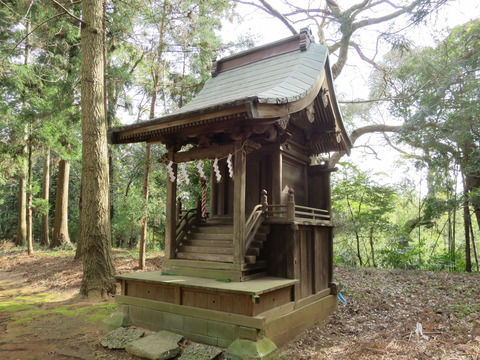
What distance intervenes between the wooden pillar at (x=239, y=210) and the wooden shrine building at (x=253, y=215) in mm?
18

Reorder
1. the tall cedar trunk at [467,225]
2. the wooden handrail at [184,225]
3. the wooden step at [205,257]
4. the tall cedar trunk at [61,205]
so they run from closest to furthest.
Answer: the wooden step at [205,257], the wooden handrail at [184,225], the tall cedar trunk at [467,225], the tall cedar trunk at [61,205]

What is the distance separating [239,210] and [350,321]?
3.71 m

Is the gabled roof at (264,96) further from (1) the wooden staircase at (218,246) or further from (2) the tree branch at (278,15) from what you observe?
(2) the tree branch at (278,15)

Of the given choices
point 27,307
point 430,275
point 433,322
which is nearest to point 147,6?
point 27,307

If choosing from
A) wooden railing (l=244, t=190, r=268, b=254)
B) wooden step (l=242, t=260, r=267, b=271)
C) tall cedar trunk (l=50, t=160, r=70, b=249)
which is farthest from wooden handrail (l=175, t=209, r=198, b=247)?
tall cedar trunk (l=50, t=160, r=70, b=249)

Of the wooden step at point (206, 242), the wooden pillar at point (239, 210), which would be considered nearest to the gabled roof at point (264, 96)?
the wooden pillar at point (239, 210)

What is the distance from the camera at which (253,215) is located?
6145mm

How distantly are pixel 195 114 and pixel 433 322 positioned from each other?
624cm

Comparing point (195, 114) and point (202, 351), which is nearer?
point (202, 351)

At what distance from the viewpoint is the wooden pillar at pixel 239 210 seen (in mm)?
5703

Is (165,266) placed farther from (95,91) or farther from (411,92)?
(411,92)

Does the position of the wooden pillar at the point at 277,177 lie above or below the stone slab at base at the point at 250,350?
above

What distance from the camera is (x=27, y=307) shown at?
308 inches

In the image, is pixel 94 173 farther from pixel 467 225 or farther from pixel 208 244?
pixel 467 225
